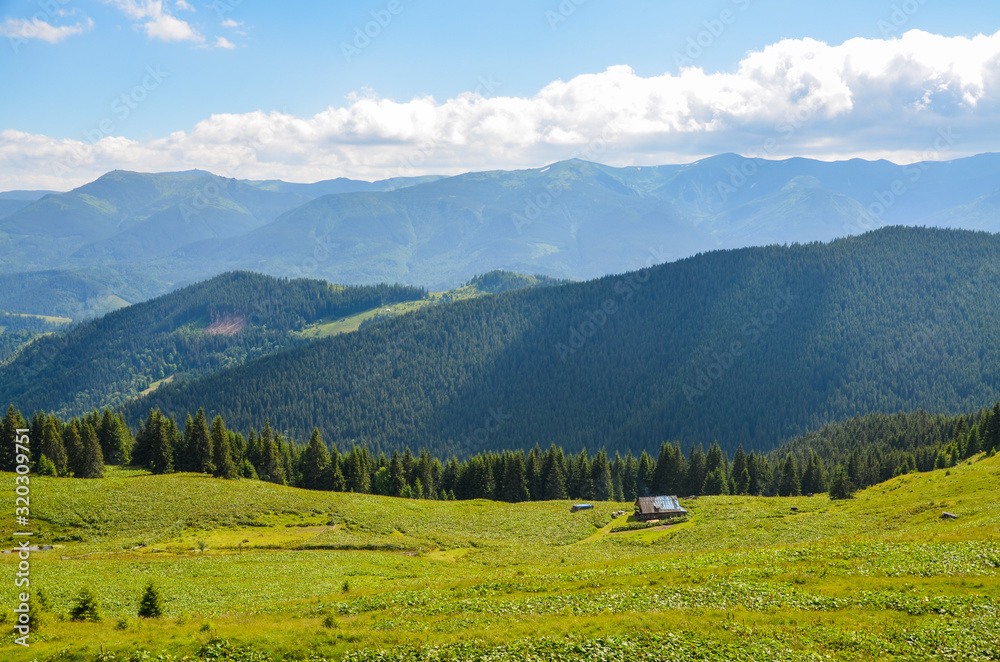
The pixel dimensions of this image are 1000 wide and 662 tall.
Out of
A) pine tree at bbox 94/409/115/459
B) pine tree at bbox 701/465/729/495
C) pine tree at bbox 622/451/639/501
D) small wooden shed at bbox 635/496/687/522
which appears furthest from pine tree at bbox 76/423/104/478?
pine tree at bbox 701/465/729/495

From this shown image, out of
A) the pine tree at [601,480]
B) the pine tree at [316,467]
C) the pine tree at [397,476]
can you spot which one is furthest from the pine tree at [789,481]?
the pine tree at [316,467]

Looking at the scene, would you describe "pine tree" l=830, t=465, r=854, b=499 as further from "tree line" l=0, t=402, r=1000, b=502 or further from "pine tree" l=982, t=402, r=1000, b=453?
"pine tree" l=982, t=402, r=1000, b=453

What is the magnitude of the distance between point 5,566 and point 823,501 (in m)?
102

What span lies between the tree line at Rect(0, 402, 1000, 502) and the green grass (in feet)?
83.8

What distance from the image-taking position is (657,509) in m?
90.1

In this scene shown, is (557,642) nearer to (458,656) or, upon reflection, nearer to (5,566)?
(458,656)

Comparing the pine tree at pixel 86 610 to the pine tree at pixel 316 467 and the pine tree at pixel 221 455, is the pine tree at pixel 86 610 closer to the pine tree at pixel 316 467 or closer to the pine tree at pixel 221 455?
the pine tree at pixel 221 455

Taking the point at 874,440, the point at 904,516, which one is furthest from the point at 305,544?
the point at 874,440

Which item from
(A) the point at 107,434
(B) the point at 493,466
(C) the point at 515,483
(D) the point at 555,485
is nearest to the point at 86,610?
(C) the point at 515,483

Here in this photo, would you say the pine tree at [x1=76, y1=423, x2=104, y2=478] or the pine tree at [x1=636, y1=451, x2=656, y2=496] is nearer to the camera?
the pine tree at [x1=76, y1=423, x2=104, y2=478]

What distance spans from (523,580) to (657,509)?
5401 cm

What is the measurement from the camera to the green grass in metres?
27.0

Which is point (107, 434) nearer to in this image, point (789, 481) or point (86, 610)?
point (86, 610)

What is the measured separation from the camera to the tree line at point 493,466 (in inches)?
4412
